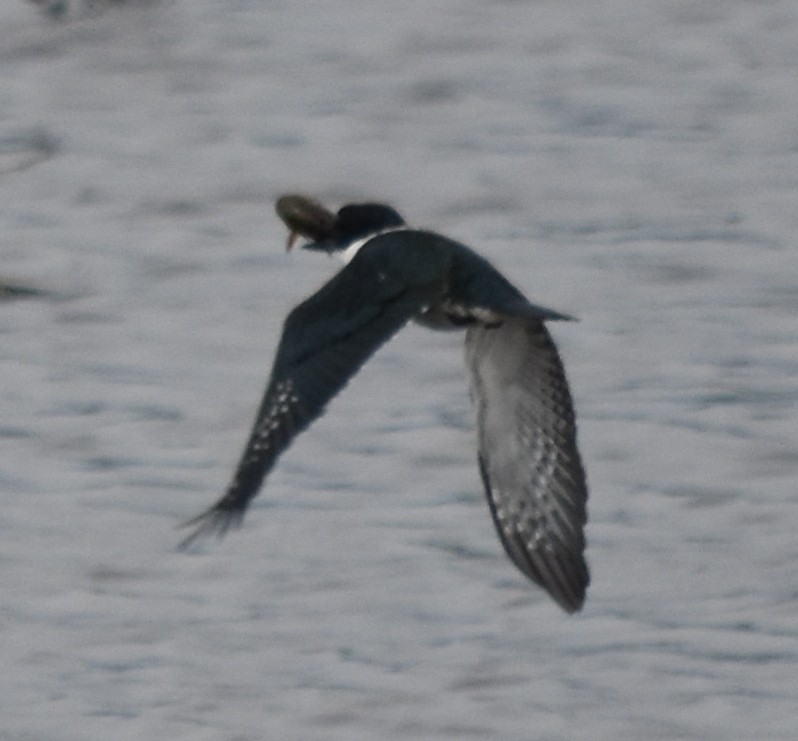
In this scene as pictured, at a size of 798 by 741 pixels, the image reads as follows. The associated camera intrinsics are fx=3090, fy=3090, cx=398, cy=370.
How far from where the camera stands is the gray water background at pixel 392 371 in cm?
938

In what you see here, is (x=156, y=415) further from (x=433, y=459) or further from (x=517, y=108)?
(x=517, y=108)

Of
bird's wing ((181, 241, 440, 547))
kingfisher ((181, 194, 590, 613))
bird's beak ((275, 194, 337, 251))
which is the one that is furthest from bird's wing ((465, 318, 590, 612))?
bird's beak ((275, 194, 337, 251))

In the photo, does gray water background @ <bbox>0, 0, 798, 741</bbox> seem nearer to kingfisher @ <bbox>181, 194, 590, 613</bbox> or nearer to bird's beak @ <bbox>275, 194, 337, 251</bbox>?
kingfisher @ <bbox>181, 194, 590, 613</bbox>

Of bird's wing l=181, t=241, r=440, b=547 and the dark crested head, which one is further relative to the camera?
the dark crested head

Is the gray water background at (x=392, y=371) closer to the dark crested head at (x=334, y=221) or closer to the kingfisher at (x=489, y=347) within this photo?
the kingfisher at (x=489, y=347)

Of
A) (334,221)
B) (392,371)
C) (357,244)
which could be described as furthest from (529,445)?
(392,371)

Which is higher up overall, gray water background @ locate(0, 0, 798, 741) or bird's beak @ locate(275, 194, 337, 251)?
bird's beak @ locate(275, 194, 337, 251)

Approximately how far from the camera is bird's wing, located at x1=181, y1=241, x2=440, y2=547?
6148 mm

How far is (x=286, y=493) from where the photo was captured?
1069 cm

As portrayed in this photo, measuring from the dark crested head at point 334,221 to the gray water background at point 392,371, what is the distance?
1800 millimetres

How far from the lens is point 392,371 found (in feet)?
38.7

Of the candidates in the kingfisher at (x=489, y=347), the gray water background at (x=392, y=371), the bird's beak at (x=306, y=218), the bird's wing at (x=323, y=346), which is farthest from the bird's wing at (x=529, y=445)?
the gray water background at (x=392, y=371)

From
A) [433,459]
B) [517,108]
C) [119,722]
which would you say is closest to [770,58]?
[517,108]

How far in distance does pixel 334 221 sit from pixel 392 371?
396 cm
